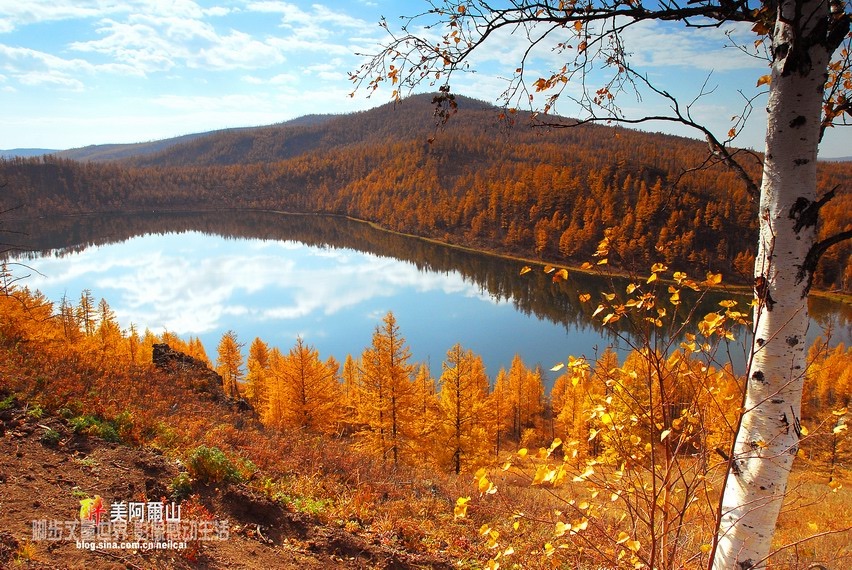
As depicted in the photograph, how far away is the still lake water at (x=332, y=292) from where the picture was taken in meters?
56.9

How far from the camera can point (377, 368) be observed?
66.1 ft

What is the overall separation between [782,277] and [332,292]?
7993cm

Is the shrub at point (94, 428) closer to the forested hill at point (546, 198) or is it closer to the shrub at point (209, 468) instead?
the shrub at point (209, 468)

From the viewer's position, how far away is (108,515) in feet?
14.5

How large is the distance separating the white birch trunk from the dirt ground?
3.98 meters

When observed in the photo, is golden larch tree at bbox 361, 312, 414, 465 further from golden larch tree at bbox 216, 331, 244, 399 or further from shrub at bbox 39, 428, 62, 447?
golden larch tree at bbox 216, 331, 244, 399

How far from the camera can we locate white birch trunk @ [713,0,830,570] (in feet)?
6.99

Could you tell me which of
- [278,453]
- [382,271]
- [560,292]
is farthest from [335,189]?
[278,453]

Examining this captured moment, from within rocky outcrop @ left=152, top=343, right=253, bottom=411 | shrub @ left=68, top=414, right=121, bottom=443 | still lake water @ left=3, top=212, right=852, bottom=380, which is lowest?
still lake water @ left=3, top=212, right=852, bottom=380

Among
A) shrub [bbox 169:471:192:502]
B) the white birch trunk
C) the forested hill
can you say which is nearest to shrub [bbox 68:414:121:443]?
shrub [bbox 169:471:192:502]

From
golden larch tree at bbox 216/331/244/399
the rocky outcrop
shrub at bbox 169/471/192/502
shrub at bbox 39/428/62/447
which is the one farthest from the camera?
golden larch tree at bbox 216/331/244/399

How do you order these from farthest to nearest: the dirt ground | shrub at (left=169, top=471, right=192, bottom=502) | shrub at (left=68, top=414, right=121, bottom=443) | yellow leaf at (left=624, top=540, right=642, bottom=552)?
shrub at (left=68, top=414, right=121, bottom=443) < shrub at (left=169, top=471, right=192, bottom=502) < the dirt ground < yellow leaf at (left=624, top=540, right=642, bottom=552)

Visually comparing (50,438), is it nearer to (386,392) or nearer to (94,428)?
(94,428)

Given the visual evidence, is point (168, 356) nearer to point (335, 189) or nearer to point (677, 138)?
point (335, 189)
